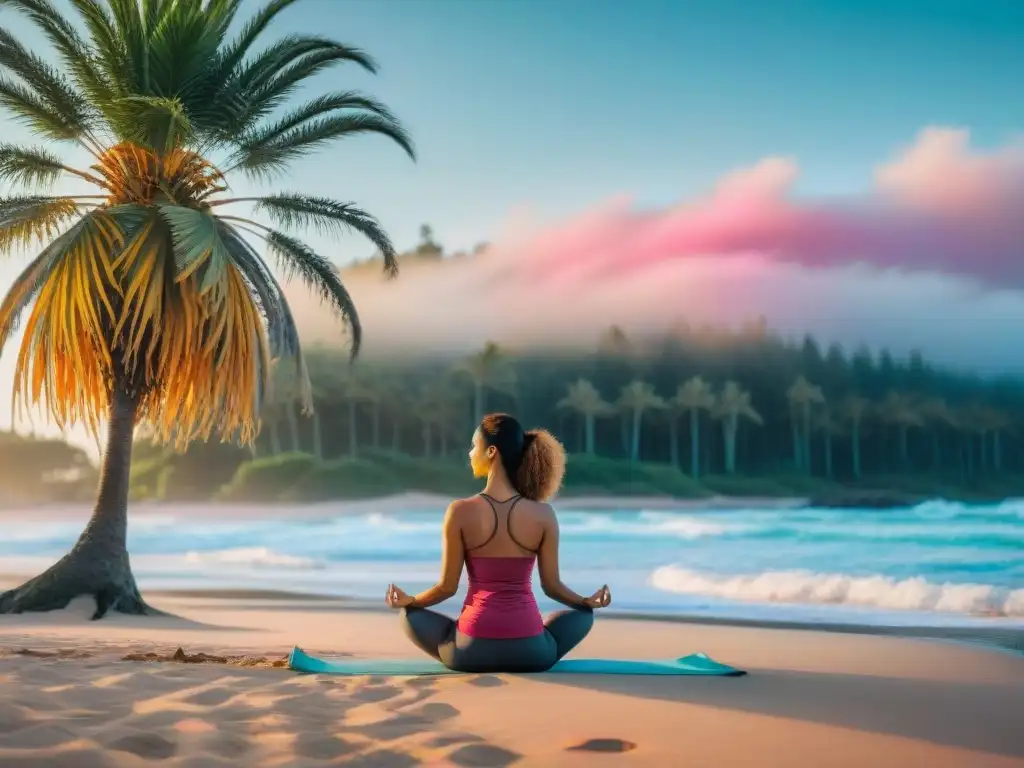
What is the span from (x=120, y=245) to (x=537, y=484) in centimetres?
656

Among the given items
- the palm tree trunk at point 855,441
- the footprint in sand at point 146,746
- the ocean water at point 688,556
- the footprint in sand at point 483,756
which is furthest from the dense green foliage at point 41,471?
the footprint in sand at point 483,756

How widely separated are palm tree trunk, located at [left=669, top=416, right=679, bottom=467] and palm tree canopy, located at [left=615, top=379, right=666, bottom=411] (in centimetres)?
117

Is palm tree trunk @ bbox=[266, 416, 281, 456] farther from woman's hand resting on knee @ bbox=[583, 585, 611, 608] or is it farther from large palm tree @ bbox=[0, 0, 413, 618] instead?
woman's hand resting on knee @ bbox=[583, 585, 611, 608]

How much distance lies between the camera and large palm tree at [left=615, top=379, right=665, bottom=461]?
171 feet

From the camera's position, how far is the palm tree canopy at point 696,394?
5462 cm

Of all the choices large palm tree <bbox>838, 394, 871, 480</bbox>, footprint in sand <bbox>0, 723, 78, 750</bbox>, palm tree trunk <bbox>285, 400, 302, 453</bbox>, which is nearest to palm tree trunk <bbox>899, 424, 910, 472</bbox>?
large palm tree <bbox>838, 394, 871, 480</bbox>

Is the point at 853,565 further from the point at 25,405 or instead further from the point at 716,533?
the point at 25,405

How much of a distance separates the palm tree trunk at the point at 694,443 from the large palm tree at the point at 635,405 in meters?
2.25

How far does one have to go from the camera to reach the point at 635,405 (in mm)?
52344

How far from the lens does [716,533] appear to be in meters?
32.8

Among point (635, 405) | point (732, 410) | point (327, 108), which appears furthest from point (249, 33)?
point (732, 410)

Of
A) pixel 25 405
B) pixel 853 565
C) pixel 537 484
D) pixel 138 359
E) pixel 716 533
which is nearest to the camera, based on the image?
pixel 537 484

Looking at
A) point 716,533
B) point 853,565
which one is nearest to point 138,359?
point 853,565

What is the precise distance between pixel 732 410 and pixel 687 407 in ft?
7.55
